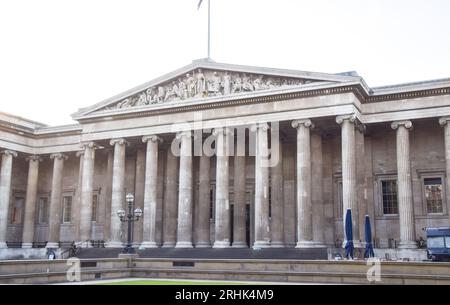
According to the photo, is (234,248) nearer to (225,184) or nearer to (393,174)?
(225,184)

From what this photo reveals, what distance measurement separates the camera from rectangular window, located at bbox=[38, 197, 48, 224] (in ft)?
168

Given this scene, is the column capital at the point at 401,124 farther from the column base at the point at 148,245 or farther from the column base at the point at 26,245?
the column base at the point at 26,245

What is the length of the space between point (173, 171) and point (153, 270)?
16982mm

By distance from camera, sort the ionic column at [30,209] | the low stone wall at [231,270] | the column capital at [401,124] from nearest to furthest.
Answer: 1. the low stone wall at [231,270]
2. the column capital at [401,124]
3. the ionic column at [30,209]

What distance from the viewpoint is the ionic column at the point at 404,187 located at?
111 feet

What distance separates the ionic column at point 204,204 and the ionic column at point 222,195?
2.49 metres

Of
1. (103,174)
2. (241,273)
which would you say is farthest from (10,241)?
(241,273)

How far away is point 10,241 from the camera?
49969 millimetres

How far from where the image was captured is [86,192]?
42.3m

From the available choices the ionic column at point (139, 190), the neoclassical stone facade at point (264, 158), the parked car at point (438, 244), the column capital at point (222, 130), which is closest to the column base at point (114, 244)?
the neoclassical stone facade at point (264, 158)

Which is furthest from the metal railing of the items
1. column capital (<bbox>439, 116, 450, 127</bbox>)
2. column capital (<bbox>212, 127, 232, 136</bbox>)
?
column capital (<bbox>439, 116, 450, 127</bbox>)

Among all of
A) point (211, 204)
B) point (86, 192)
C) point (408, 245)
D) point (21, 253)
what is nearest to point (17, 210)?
point (21, 253)

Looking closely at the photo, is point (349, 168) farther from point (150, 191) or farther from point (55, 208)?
point (55, 208)

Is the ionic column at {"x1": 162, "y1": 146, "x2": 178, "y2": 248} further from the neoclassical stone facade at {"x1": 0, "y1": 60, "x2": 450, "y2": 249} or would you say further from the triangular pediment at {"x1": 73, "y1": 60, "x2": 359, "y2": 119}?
the triangular pediment at {"x1": 73, "y1": 60, "x2": 359, "y2": 119}
